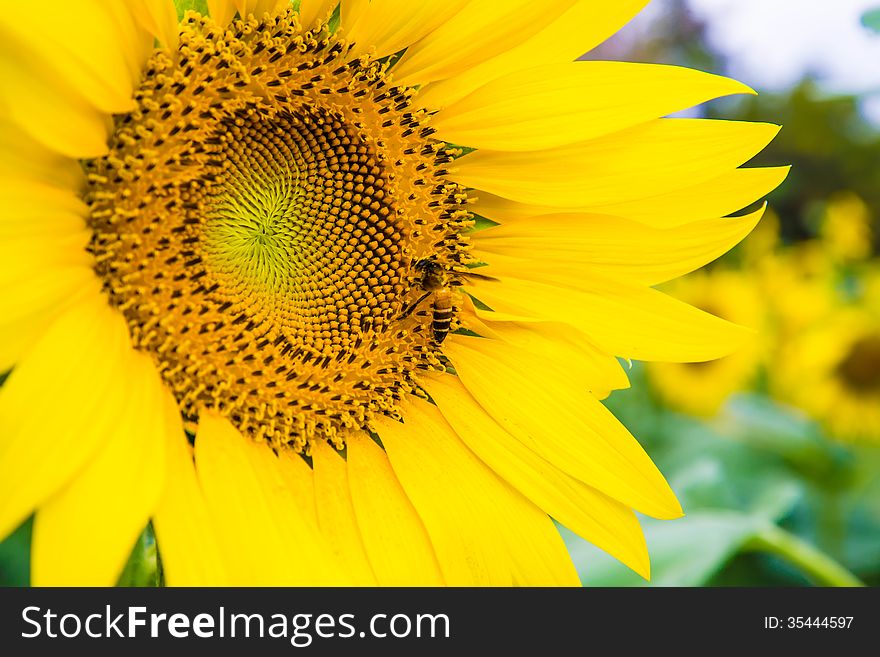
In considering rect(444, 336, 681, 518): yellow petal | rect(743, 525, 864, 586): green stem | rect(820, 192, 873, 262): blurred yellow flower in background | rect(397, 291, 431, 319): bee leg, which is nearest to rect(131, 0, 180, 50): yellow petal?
rect(397, 291, 431, 319): bee leg

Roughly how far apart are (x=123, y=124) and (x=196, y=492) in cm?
41

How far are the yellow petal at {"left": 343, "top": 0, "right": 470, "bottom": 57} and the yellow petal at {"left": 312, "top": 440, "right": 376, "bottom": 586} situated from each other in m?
0.53

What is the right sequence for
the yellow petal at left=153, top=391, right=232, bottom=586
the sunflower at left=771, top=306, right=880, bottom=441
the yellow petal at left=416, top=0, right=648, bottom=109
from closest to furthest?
the yellow petal at left=153, top=391, right=232, bottom=586 → the yellow petal at left=416, top=0, right=648, bottom=109 → the sunflower at left=771, top=306, right=880, bottom=441

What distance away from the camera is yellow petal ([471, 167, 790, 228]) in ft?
4.01

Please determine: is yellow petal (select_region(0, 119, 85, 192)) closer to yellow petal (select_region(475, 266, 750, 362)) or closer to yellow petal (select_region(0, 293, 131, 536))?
yellow petal (select_region(0, 293, 131, 536))

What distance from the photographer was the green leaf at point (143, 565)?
3.32 feet

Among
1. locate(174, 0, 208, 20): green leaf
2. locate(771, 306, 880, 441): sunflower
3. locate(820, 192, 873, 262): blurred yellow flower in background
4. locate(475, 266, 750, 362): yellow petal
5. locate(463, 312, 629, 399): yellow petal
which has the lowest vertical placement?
locate(463, 312, 629, 399): yellow petal

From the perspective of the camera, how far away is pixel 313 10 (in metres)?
1.11

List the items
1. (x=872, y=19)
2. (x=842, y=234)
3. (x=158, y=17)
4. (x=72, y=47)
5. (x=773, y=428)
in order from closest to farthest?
1. (x=72, y=47)
2. (x=158, y=17)
3. (x=872, y=19)
4. (x=773, y=428)
5. (x=842, y=234)

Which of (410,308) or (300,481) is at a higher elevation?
(410,308)

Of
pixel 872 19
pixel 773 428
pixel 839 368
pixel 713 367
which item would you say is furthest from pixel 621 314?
pixel 713 367

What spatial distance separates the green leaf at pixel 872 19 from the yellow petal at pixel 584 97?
60 centimetres

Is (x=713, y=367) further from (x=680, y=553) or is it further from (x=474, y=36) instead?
(x=474, y=36)

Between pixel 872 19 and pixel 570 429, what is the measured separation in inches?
38.2
